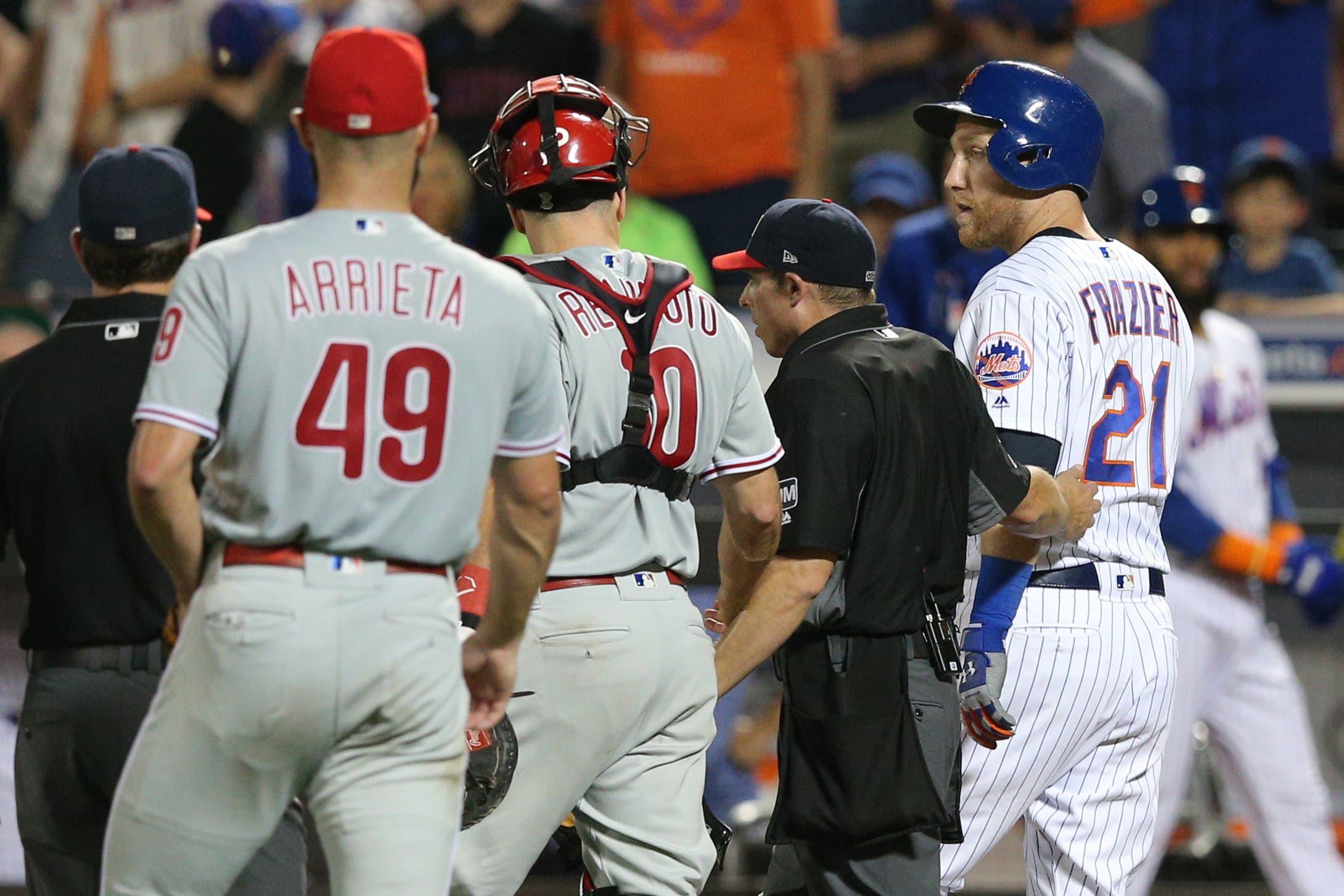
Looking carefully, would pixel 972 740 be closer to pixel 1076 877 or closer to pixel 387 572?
pixel 1076 877

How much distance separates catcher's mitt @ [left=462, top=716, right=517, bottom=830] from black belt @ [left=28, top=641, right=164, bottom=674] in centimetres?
85

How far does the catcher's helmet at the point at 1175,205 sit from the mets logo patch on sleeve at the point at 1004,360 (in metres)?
2.53

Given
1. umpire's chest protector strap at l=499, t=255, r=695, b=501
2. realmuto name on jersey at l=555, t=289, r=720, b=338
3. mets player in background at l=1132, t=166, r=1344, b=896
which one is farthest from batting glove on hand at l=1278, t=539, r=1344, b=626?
umpire's chest protector strap at l=499, t=255, r=695, b=501

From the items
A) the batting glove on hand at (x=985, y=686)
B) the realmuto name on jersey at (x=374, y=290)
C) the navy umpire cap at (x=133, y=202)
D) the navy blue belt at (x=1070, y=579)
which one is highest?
the realmuto name on jersey at (x=374, y=290)

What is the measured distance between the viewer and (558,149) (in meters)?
3.85

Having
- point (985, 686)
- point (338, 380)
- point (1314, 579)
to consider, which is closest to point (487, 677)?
point (338, 380)

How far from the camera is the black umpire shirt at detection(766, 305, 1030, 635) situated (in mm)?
4074

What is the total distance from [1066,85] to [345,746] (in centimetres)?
248

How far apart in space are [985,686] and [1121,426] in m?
0.69

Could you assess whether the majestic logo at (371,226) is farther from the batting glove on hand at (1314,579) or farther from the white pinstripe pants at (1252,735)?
the batting glove on hand at (1314,579)

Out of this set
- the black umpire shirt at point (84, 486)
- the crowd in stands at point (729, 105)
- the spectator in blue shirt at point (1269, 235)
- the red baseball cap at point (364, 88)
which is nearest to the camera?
the red baseball cap at point (364, 88)

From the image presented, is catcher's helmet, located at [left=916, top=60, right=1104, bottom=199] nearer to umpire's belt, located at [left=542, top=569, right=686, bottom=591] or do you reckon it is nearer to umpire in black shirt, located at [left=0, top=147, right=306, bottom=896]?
umpire's belt, located at [left=542, top=569, right=686, bottom=591]

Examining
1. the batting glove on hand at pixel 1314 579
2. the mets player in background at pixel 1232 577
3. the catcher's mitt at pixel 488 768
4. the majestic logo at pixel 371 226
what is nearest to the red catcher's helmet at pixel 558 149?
the majestic logo at pixel 371 226

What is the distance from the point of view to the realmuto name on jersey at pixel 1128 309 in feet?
13.9
